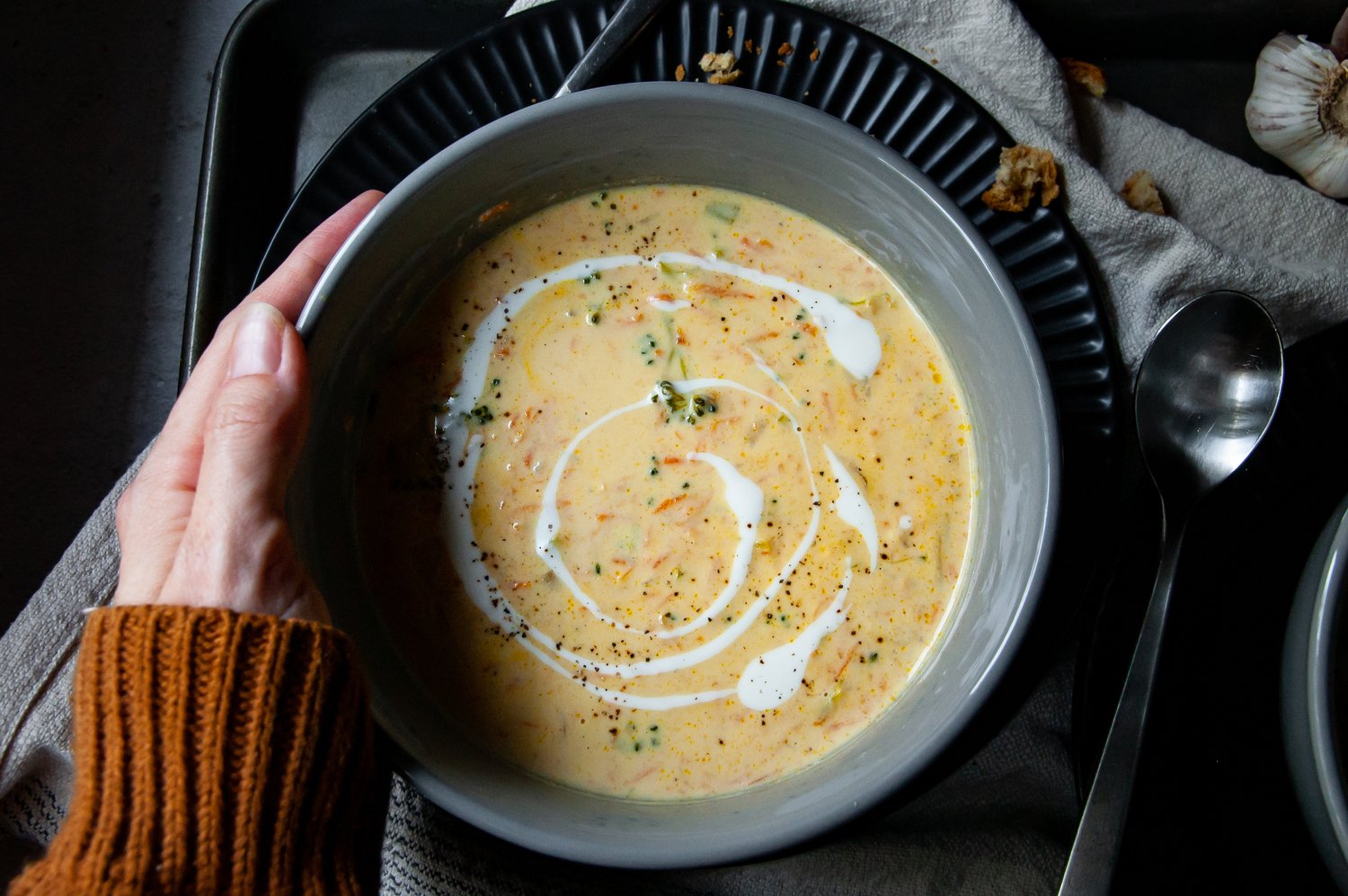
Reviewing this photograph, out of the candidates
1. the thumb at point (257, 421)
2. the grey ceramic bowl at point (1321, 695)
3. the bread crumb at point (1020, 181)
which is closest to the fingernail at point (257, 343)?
the thumb at point (257, 421)

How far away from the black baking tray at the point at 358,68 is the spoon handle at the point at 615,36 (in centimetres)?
25

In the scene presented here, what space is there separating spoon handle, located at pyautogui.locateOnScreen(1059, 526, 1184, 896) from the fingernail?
3.18ft

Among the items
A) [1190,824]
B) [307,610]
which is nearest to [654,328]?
[307,610]

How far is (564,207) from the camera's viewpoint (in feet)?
4.07

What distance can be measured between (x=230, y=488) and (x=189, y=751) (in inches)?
9.3

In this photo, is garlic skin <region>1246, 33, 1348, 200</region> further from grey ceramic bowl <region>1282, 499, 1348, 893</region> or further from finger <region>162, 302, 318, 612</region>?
finger <region>162, 302, 318, 612</region>

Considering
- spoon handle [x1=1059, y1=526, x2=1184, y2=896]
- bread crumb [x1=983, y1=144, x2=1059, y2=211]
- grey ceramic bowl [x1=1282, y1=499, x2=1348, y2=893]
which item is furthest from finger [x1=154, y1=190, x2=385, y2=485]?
grey ceramic bowl [x1=1282, y1=499, x2=1348, y2=893]

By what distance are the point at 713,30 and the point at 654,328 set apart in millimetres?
356

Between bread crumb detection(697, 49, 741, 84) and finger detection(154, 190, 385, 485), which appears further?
bread crumb detection(697, 49, 741, 84)

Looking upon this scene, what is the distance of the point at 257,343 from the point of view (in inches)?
40.4

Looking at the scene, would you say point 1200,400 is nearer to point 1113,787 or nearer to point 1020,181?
point 1020,181

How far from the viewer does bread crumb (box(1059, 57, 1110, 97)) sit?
1318 millimetres

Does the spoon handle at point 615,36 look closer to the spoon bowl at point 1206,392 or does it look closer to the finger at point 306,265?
the finger at point 306,265

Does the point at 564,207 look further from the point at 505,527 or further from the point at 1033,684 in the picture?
the point at 1033,684
